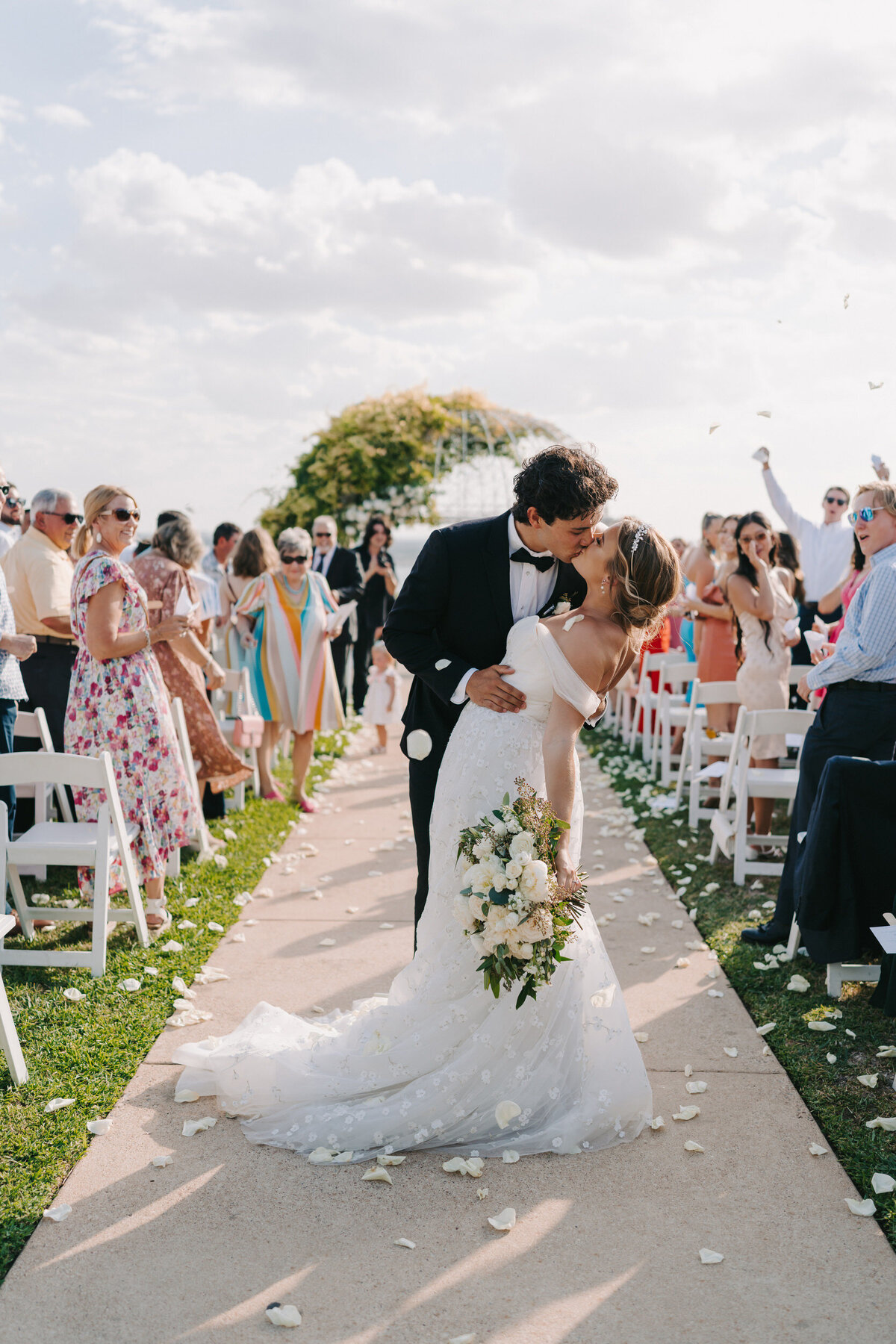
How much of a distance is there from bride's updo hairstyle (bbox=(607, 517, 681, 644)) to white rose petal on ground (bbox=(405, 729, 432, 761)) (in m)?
0.87

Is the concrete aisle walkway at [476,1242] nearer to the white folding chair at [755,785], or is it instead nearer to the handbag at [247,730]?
the white folding chair at [755,785]

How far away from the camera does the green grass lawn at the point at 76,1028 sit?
3.04 meters

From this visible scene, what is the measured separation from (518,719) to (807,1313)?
1762 mm

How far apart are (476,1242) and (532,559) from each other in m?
2.01

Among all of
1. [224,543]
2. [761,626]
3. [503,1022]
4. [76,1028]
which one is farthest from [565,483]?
[224,543]

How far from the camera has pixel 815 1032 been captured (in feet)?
13.1

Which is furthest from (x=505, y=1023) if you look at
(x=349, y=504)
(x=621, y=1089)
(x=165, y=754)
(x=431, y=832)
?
(x=349, y=504)

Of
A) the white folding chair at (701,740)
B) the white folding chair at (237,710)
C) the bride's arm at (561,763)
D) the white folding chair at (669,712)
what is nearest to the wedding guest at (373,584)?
the white folding chair at (237,710)

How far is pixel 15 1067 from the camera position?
349 centimetres

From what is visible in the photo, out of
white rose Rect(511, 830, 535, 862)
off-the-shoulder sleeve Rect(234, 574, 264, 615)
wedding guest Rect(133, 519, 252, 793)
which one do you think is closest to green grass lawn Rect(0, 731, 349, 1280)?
wedding guest Rect(133, 519, 252, 793)

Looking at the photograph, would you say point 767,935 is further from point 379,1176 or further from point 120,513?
point 120,513

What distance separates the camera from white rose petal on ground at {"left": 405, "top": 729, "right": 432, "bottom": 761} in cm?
363

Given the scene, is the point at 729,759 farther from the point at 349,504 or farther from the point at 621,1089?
the point at 349,504

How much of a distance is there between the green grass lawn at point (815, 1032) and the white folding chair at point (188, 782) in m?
2.84
